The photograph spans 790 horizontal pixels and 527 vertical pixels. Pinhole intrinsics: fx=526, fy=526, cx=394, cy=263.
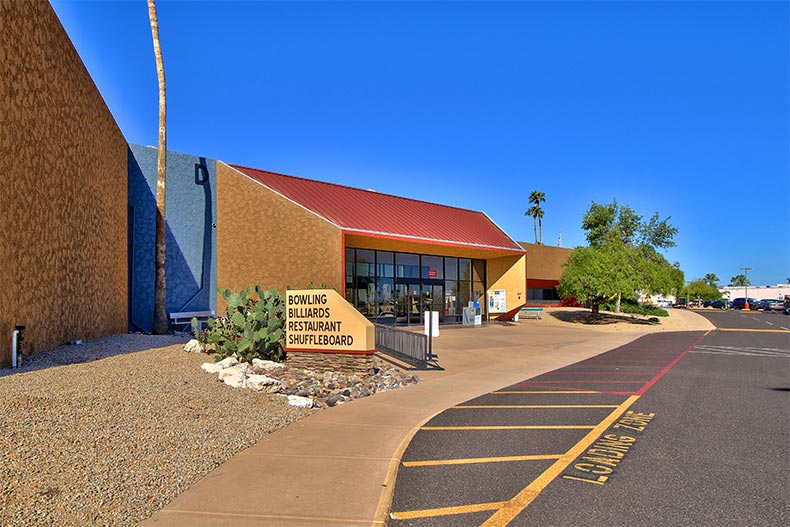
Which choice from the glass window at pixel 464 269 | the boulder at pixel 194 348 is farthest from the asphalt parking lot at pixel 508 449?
the glass window at pixel 464 269

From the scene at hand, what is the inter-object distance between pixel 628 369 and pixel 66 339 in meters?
13.5

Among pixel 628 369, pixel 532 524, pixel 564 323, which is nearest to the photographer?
pixel 532 524

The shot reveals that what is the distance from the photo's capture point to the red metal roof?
2219 centimetres

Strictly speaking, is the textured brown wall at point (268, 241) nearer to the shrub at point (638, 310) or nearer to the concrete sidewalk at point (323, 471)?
the concrete sidewalk at point (323, 471)

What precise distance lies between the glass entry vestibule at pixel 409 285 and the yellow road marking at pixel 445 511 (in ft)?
67.9

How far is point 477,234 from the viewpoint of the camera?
29.7 m

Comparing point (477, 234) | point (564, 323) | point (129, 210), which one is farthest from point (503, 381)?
point (564, 323)

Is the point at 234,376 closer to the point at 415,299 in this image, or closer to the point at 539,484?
the point at 539,484

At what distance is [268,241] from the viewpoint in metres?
20.2

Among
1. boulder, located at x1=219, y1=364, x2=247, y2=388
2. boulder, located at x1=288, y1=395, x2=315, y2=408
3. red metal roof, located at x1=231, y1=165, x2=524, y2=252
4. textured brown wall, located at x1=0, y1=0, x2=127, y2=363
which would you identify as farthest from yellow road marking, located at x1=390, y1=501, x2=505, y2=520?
red metal roof, located at x1=231, y1=165, x2=524, y2=252

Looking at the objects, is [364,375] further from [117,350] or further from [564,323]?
[564,323]

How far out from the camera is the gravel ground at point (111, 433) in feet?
14.1

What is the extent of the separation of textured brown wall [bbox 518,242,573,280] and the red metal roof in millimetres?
12838

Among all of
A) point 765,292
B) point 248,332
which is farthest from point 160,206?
point 765,292
